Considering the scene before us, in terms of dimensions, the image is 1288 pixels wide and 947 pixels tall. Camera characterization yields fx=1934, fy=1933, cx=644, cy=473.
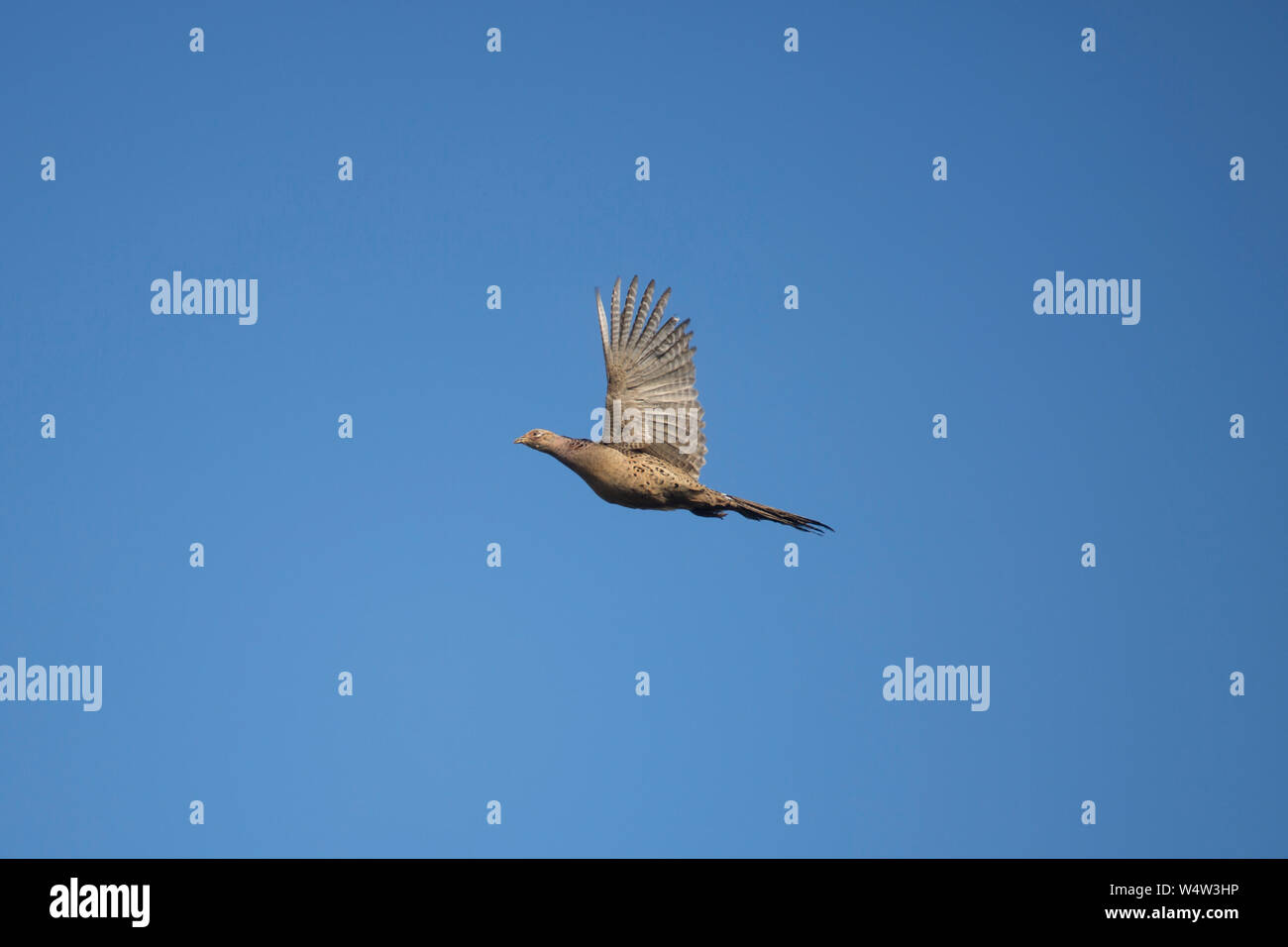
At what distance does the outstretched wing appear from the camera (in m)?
23.1

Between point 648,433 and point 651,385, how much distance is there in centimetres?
58

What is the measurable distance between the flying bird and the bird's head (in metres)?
0.01

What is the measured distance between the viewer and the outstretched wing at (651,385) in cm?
2314

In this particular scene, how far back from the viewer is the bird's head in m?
23.1

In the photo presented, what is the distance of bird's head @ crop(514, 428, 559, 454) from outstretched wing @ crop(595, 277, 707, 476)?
2.42 feet

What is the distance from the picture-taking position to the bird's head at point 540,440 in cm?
2306

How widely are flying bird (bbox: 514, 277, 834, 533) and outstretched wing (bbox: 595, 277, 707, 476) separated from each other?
12 millimetres

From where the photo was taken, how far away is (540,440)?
2306cm

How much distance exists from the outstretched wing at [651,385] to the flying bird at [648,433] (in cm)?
1

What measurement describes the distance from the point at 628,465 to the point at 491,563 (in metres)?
5.92

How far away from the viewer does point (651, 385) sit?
23.4 meters

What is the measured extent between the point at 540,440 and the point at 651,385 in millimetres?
1515

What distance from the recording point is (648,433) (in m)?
23.4
